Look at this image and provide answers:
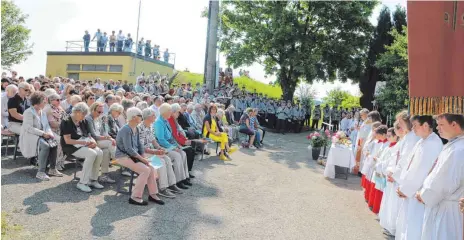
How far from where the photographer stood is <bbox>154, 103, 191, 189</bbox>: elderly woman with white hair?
272 inches

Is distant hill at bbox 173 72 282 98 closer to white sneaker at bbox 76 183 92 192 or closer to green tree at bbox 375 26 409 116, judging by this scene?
green tree at bbox 375 26 409 116

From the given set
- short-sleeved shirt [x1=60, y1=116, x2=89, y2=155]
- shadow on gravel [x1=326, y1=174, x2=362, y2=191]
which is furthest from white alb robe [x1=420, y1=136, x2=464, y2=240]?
short-sleeved shirt [x1=60, y1=116, x2=89, y2=155]

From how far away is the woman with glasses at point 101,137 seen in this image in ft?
21.4

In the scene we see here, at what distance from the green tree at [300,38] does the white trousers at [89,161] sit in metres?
18.5

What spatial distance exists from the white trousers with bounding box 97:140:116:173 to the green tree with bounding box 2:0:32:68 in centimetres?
2964

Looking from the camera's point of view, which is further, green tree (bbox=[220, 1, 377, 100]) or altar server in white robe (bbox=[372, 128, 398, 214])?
green tree (bbox=[220, 1, 377, 100])

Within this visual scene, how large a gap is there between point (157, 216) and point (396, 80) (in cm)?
1630

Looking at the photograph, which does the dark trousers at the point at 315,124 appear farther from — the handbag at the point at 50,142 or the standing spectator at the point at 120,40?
the handbag at the point at 50,142

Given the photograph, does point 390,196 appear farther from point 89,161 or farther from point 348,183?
point 89,161

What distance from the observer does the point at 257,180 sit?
27.2 feet

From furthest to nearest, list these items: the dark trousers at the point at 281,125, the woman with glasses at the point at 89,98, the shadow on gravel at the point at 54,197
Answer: the dark trousers at the point at 281,125 < the woman with glasses at the point at 89,98 < the shadow on gravel at the point at 54,197

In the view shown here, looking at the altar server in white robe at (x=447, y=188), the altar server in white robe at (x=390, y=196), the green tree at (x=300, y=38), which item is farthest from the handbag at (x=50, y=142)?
the green tree at (x=300, y=38)

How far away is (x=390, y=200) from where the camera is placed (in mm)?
5500

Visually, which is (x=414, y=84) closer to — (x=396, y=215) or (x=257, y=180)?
(x=396, y=215)
